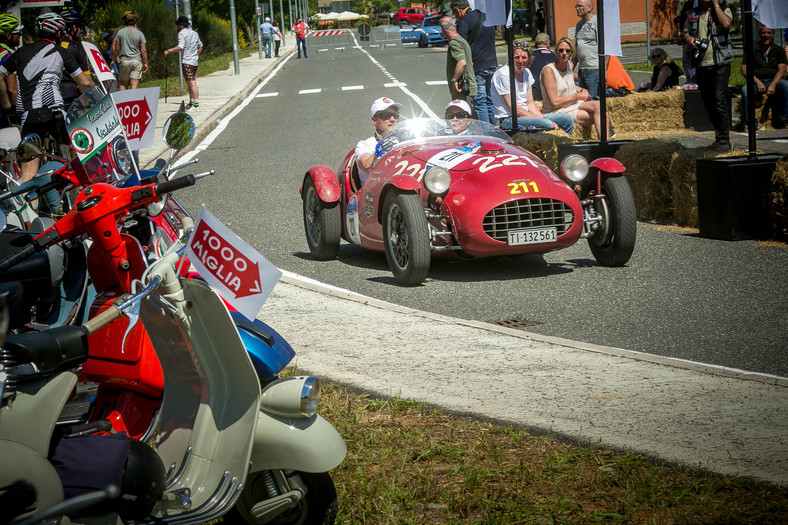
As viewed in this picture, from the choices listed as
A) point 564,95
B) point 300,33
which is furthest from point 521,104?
point 300,33

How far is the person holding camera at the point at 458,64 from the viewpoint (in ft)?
42.1

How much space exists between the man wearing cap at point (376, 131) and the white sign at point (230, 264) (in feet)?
17.9

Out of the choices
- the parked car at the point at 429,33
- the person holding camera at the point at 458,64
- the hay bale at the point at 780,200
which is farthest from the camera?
the parked car at the point at 429,33

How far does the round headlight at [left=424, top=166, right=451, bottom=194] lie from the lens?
24.2ft

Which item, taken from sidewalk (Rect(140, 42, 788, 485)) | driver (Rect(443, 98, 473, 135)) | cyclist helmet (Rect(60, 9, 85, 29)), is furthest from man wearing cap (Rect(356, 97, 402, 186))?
cyclist helmet (Rect(60, 9, 85, 29))

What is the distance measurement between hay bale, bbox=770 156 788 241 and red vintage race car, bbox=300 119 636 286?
1.50m

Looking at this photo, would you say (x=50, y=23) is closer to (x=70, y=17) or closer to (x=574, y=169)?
(x=70, y=17)

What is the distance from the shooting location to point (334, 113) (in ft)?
69.9

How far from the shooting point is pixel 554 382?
4.94m

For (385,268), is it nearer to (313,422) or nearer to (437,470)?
(437,470)

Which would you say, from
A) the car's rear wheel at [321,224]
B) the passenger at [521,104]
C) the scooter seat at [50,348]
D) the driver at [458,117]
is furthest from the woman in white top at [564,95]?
the scooter seat at [50,348]

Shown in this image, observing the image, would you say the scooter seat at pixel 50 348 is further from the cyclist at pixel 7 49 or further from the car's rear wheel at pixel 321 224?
the cyclist at pixel 7 49

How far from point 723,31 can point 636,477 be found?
9393 millimetres

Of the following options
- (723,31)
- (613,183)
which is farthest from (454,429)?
(723,31)
